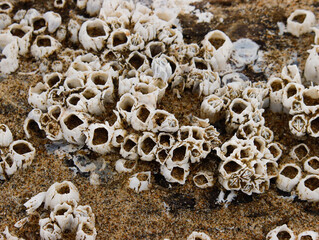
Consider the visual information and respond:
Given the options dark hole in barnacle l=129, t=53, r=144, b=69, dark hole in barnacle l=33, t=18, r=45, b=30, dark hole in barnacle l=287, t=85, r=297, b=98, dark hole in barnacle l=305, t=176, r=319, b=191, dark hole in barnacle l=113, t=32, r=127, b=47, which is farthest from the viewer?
dark hole in barnacle l=33, t=18, r=45, b=30

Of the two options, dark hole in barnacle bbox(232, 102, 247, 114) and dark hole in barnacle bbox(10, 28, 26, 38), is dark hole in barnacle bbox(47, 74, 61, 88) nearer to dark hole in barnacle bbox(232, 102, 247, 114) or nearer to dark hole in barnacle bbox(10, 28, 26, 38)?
dark hole in barnacle bbox(10, 28, 26, 38)

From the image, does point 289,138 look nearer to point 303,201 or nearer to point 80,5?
point 303,201

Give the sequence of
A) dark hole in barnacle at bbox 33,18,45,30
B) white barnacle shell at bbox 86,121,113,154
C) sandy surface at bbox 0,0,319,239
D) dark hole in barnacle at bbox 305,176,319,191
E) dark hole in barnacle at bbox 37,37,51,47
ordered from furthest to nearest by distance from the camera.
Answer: dark hole in barnacle at bbox 33,18,45,30 < dark hole in barnacle at bbox 37,37,51,47 < white barnacle shell at bbox 86,121,113,154 < dark hole in barnacle at bbox 305,176,319,191 < sandy surface at bbox 0,0,319,239

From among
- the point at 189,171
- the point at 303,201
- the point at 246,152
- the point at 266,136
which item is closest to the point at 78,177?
the point at 189,171

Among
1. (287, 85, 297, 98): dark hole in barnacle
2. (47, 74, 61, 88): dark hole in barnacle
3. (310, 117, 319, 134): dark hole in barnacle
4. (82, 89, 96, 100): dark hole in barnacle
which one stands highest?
(287, 85, 297, 98): dark hole in barnacle

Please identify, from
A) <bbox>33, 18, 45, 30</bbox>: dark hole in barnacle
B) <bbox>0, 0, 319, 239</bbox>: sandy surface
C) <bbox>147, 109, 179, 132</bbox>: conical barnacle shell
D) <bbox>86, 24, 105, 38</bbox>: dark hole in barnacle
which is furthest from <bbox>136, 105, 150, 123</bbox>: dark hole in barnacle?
<bbox>33, 18, 45, 30</bbox>: dark hole in barnacle

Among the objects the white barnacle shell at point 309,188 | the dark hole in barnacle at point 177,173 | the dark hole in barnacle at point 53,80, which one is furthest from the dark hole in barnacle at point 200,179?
the dark hole in barnacle at point 53,80

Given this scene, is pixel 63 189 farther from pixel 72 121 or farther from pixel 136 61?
pixel 136 61
